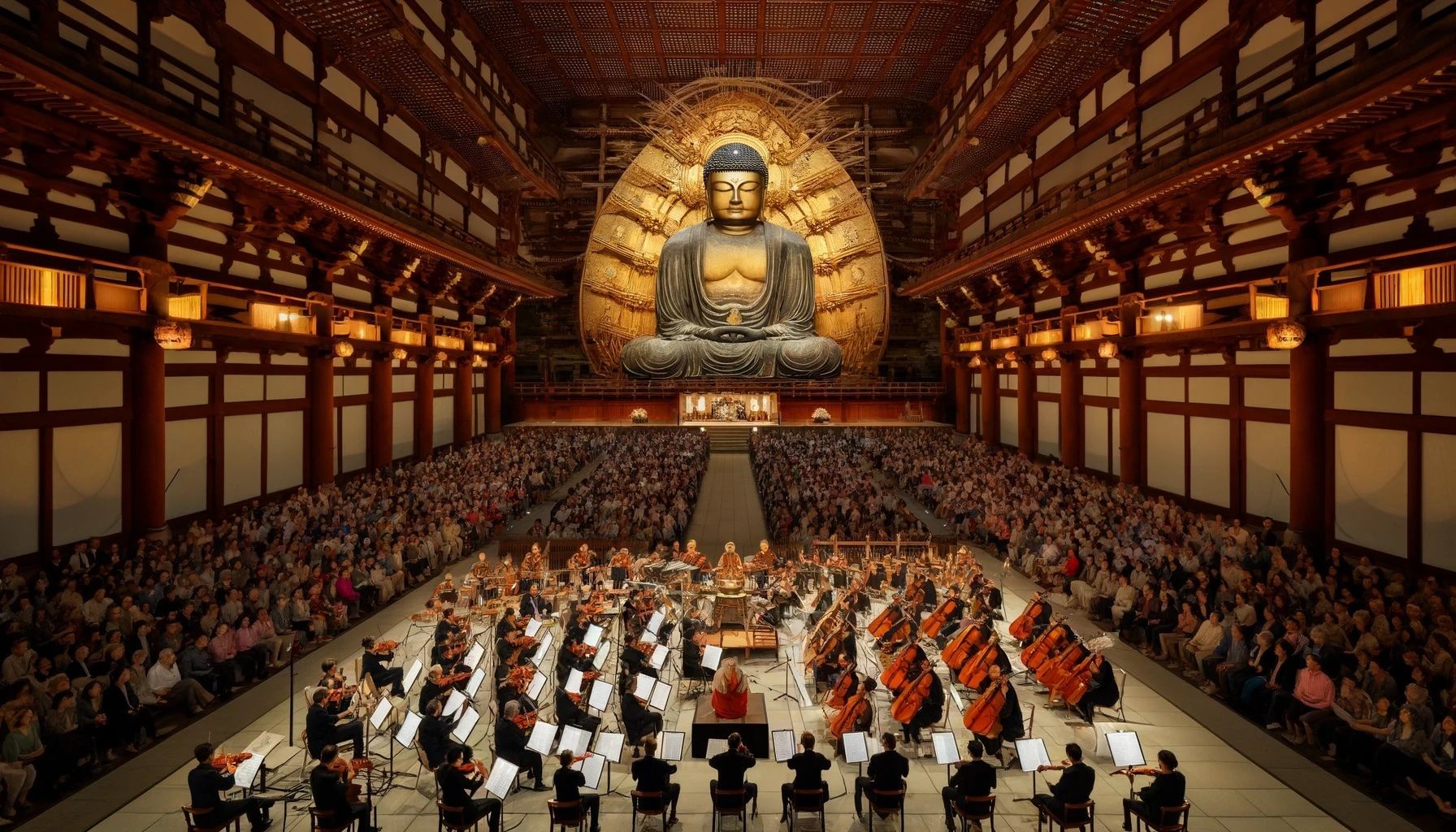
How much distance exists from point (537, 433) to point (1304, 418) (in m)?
16.8

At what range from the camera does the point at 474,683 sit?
6395 millimetres

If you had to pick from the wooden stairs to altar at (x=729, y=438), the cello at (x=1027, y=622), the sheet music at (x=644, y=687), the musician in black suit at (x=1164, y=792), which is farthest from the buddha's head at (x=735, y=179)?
the musician in black suit at (x=1164, y=792)

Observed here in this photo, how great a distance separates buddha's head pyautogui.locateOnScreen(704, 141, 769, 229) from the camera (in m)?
23.8

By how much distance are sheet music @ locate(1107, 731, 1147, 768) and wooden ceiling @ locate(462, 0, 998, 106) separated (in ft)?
68.5

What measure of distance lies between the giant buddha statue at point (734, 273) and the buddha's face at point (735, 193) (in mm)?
26

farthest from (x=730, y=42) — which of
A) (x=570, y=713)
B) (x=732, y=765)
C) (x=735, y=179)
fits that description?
(x=732, y=765)

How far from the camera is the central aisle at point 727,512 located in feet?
37.6

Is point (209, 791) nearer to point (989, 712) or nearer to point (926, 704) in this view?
point (926, 704)

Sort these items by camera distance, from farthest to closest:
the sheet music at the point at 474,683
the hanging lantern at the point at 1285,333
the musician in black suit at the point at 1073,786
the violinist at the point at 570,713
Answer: the hanging lantern at the point at 1285,333 → the sheet music at the point at 474,683 → the violinist at the point at 570,713 → the musician in black suit at the point at 1073,786

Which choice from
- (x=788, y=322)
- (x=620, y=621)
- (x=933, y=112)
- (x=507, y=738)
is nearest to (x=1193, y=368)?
(x=620, y=621)

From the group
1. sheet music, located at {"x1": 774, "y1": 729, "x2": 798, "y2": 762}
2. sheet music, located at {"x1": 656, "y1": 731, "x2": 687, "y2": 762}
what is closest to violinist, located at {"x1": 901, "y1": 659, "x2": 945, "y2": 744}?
sheet music, located at {"x1": 774, "y1": 729, "x2": 798, "y2": 762}

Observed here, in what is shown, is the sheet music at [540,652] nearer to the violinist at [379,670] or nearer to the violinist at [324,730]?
the violinist at [379,670]

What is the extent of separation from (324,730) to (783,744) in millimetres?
3127

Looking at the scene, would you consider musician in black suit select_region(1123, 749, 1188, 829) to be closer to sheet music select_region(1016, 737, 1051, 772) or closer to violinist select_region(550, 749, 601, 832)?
sheet music select_region(1016, 737, 1051, 772)
